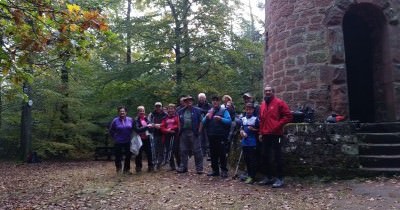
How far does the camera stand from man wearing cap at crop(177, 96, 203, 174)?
873 centimetres

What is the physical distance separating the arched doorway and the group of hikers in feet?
10.6

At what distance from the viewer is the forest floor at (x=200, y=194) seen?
5652 millimetres

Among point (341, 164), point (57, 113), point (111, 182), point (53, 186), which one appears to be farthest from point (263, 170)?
point (57, 113)

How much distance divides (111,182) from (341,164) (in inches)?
182

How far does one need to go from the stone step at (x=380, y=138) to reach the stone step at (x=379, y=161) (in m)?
0.56

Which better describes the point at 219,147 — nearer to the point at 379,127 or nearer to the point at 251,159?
the point at 251,159

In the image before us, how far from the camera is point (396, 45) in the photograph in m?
8.46

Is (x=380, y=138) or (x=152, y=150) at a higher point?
(x=380, y=138)

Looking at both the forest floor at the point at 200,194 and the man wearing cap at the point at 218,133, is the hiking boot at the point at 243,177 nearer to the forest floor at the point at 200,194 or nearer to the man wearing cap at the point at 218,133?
the forest floor at the point at 200,194

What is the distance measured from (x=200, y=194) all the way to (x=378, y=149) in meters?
3.57

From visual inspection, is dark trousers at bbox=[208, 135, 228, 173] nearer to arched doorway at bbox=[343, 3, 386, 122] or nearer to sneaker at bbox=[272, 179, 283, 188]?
sneaker at bbox=[272, 179, 283, 188]

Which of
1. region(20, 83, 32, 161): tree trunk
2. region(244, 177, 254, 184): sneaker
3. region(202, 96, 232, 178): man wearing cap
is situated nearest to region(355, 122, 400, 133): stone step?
region(244, 177, 254, 184): sneaker

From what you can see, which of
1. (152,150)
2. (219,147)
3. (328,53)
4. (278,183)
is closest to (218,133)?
(219,147)

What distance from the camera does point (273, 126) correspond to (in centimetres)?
689
